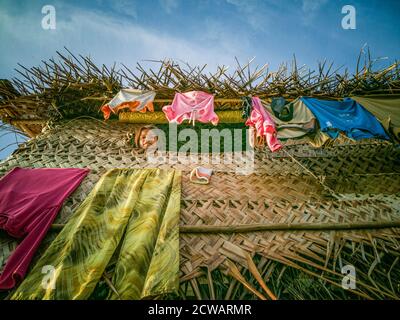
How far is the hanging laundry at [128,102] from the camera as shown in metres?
3.27

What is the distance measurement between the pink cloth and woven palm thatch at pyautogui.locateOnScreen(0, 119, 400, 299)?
0.67 meters

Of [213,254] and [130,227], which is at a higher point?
[130,227]

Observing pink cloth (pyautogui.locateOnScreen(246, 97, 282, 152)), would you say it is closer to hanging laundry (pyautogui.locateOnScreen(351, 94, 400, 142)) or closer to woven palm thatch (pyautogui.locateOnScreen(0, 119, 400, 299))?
woven palm thatch (pyautogui.locateOnScreen(0, 119, 400, 299))

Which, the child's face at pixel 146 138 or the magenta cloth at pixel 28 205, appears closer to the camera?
the magenta cloth at pixel 28 205

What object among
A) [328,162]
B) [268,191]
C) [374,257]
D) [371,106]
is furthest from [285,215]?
[371,106]

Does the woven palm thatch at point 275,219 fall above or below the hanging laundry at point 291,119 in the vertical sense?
below

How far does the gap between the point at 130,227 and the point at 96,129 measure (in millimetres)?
2993

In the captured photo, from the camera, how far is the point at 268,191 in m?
2.96

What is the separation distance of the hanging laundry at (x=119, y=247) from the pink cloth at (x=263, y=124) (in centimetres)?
146

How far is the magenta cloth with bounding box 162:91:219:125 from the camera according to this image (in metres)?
3.17

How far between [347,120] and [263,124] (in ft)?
4.22

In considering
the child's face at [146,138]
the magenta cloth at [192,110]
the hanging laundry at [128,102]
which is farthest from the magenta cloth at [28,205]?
the magenta cloth at [192,110]

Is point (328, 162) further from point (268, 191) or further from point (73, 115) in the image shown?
point (73, 115)

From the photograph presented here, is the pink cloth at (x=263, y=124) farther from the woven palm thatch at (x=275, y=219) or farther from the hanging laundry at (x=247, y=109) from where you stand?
the woven palm thatch at (x=275, y=219)
